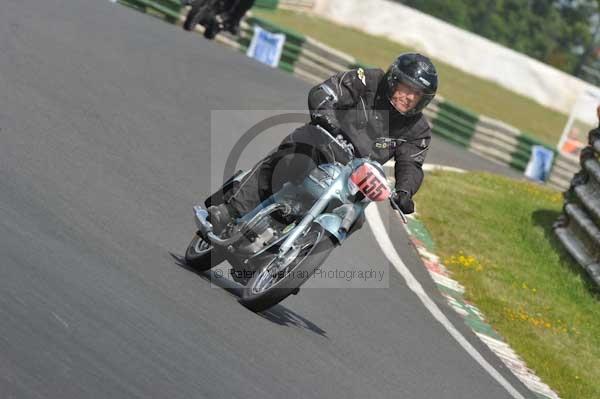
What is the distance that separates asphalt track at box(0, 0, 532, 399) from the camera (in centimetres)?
527

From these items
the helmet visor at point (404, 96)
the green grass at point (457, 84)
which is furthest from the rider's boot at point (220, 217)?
the green grass at point (457, 84)

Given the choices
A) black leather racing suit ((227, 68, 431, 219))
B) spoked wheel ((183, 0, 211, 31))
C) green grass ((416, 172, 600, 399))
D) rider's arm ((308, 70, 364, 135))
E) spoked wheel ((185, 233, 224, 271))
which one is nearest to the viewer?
rider's arm ((308, 70, 364, 135))

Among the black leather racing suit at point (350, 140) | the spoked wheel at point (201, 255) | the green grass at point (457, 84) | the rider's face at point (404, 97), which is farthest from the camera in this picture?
the green grass at point (457, 84)

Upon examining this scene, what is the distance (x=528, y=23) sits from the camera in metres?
46.1

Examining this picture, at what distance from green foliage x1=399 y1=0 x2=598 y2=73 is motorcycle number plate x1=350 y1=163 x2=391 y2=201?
37266 mm

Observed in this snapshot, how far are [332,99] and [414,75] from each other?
550mm

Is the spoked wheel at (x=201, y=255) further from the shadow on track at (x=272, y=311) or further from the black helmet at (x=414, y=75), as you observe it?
the black helmet at (x=414, y=75)

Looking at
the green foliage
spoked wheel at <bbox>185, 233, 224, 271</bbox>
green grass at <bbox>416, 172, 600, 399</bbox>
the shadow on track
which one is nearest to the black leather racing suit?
spoked wheel at <bbox>185, 233, 224, 271</bbox>

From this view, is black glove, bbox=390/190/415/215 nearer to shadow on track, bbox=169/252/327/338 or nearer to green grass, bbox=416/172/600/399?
shadow on track, bbox=169/252/327/338

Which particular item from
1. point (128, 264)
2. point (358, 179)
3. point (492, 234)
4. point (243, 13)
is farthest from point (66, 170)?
point (243, 13)

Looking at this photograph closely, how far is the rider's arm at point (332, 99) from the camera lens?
7516 mm

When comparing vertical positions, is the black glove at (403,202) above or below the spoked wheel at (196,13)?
above

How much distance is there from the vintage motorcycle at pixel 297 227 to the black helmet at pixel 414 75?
379mm

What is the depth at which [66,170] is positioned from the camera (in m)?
8.96
